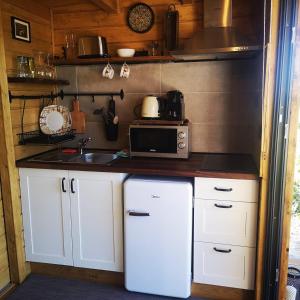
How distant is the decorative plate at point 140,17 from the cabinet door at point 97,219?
1.27 m

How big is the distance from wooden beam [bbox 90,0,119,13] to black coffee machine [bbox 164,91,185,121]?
83 cm

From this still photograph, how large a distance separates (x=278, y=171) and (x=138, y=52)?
4.74ft

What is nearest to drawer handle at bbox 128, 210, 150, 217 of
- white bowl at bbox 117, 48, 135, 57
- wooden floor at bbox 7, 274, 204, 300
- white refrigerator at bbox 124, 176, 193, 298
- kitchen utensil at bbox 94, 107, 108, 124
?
white refrigerator at bbox 124, 176, 193, 298

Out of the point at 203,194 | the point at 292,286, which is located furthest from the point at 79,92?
the point at 292,286

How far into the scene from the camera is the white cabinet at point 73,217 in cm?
228

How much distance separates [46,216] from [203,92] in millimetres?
1585

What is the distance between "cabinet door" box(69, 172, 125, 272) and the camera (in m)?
2.26

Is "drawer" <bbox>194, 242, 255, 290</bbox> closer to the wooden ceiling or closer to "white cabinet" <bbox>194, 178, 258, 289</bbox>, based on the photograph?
"white cabinet" <bbox>194, 178, 258, 289</bbox>

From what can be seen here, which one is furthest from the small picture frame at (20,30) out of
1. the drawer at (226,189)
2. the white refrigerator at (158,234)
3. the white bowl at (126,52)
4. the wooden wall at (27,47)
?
the drawer at (226,189)

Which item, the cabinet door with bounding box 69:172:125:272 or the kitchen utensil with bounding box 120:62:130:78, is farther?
the kitchen utensil with bounding box 120:62:130:78

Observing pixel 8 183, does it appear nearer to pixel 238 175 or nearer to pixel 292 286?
pixel 238 175

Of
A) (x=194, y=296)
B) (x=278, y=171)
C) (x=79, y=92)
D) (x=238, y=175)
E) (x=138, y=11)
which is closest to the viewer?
(x=278, y=171)

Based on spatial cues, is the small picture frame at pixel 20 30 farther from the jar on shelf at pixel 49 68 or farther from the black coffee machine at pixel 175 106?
the black coffee machine at pixel 175 106

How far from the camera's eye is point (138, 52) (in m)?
2.60
